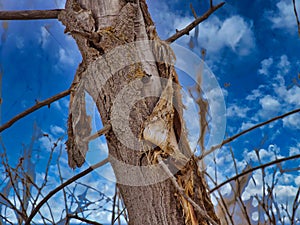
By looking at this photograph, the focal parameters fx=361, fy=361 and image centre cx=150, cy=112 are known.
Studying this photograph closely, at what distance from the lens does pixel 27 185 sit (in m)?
1.22

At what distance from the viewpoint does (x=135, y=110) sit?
53 cm

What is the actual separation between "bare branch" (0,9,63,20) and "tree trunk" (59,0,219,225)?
0.04 meters

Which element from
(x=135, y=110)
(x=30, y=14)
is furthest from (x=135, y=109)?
(x=30, y=14)

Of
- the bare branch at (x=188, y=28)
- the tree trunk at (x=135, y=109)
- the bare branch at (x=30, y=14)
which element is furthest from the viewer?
the bare branch at (x=188, y=28)

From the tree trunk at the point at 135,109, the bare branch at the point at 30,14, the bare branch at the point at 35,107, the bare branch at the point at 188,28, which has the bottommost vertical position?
the tree trunk at the point at 135,109

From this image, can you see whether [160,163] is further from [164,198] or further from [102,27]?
[102,27]

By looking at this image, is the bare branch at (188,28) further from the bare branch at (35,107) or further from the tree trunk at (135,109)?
the bare branch at (35,107)

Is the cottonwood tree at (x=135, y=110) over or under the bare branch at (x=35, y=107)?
under

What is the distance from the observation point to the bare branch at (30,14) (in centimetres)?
64

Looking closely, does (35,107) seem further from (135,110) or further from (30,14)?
(135,110)

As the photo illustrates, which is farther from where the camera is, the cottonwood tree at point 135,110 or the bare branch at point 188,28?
the bare branch at point 188,28

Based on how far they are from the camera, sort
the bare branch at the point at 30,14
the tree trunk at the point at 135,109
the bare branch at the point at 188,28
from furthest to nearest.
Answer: the bare branch at the point at 188,28 < the bare branch at the point at 30,14 < the tree trunk at the point at 135,109

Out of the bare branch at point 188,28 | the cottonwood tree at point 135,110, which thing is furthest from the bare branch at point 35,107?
the bare branch at point 188,28

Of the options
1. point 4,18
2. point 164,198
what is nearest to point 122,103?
point 164,198
